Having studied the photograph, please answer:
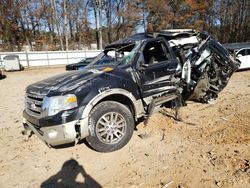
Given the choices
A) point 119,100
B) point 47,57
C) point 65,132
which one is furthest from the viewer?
point 47,57

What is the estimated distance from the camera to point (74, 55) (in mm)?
27219

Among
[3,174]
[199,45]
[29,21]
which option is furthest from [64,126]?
[29,21]

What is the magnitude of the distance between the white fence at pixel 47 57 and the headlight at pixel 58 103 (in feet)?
77.1

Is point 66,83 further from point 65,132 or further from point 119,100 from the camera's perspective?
point 119,100

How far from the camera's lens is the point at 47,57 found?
2598 centimetres

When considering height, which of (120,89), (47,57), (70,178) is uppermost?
(120,89)

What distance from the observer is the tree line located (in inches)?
1367

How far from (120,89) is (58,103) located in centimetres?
115

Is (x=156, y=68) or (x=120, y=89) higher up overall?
(x=156, y=68)

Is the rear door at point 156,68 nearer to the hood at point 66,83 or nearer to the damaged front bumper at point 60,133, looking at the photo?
the hood at point 66,83

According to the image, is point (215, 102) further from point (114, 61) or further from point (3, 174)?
point (3, 174)

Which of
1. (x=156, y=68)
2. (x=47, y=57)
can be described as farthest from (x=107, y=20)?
(x=156, y=68)

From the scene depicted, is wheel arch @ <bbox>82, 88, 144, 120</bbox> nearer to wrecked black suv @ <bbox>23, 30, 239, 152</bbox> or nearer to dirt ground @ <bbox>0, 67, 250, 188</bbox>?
wrecked black suv @ <bbox>23, 30, 239, 152</bbox>

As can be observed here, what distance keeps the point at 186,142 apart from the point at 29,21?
38.8 m
